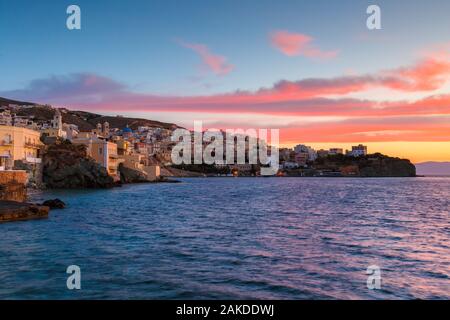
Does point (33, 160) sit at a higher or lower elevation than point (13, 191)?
higher

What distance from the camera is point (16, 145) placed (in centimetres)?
6369

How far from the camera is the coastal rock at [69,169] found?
74.8 m

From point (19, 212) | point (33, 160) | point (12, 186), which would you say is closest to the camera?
point (19, 212)

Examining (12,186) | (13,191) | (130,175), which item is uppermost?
(12,186)

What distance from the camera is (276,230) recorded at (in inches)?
1085

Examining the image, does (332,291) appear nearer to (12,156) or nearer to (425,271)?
(425,271)

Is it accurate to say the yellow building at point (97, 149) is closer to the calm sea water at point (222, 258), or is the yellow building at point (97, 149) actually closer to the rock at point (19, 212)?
the rock at point (19, 212)

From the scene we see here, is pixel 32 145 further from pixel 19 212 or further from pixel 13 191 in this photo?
pixel 19 212

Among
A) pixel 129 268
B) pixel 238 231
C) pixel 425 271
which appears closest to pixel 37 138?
pixel 238 231

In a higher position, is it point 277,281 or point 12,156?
point 12,156

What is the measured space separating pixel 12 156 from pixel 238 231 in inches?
1851

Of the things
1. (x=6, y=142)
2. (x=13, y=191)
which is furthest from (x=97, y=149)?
(x=13, y=191)

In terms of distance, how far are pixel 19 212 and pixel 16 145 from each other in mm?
38330

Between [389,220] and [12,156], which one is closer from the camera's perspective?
[389,220]
